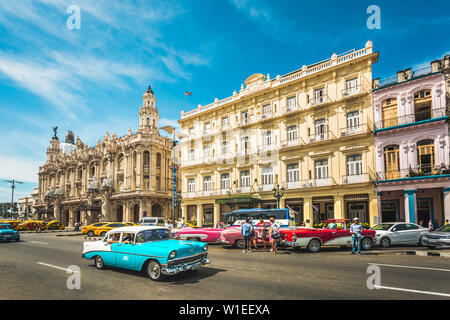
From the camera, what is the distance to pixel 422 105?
A: 23.9m

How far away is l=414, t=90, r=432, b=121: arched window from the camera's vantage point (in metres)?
23.6

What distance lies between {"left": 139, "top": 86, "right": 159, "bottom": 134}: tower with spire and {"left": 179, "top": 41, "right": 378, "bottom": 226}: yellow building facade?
15.1 meters

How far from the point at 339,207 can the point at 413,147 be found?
759cm

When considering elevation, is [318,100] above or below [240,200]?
above

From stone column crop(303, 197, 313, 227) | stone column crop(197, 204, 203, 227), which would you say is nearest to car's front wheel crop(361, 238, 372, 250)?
stone column crop(303, 197, 313, 227)

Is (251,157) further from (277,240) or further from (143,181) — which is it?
(143,181)

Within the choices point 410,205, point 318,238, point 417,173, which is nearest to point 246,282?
point 318,238

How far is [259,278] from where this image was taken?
855cm

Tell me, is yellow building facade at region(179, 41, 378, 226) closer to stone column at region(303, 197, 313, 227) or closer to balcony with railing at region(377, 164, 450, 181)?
stone column at region(303, 197, 313, 227)

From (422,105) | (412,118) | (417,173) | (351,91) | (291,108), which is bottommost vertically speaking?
(417,173)

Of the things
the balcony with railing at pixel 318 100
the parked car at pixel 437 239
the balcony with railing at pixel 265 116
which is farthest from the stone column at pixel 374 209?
the balcony with railing at pixel 265 116

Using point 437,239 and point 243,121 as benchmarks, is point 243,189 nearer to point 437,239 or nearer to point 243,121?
point 243,121
